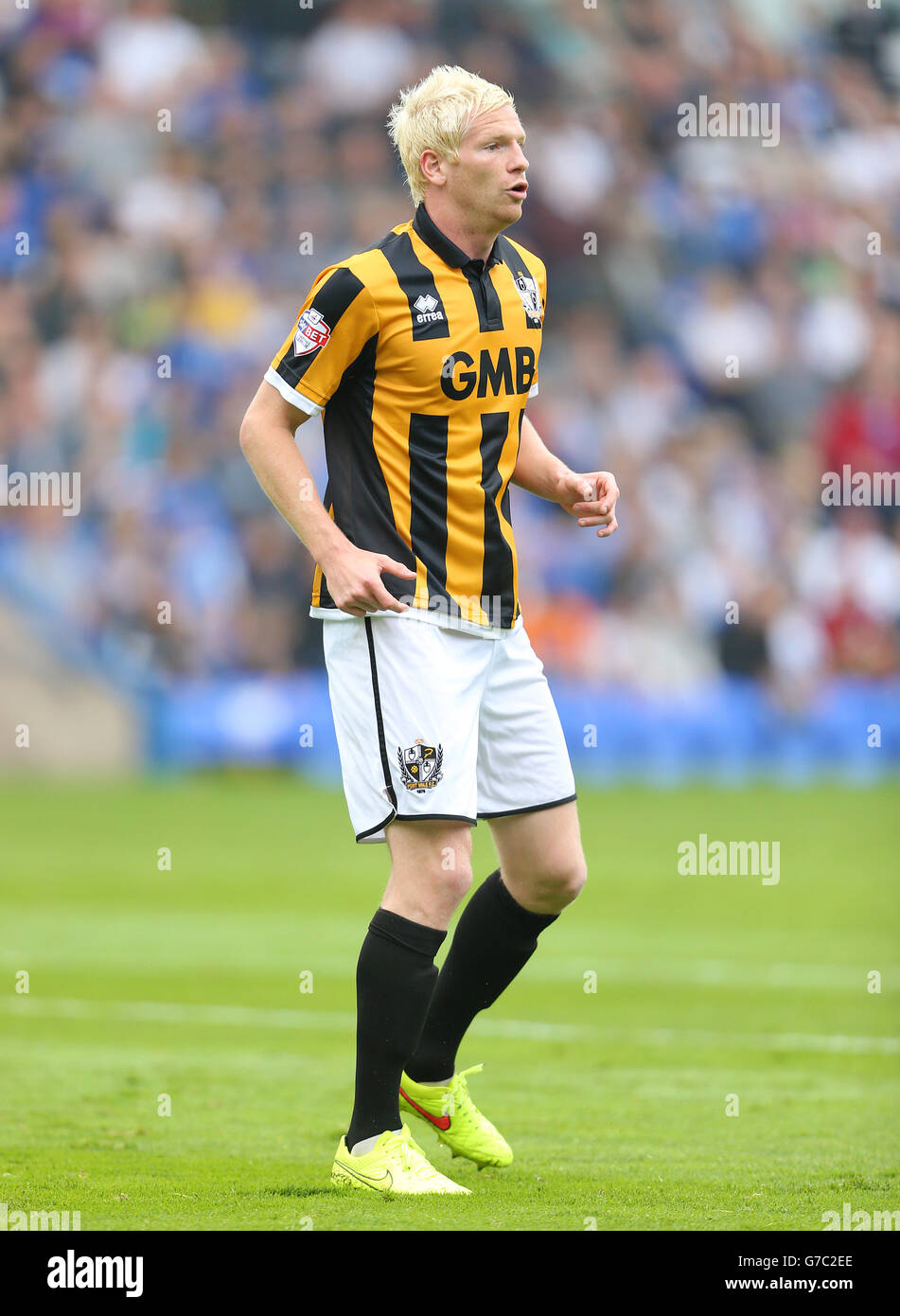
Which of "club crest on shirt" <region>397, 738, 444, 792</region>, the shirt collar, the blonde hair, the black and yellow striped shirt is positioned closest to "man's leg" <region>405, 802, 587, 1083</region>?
"club crest on shirt" <region>397, 738, 444, 792</region>

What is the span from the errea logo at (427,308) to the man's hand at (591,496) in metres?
0.69

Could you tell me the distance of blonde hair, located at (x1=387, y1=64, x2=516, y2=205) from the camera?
4.52 meters

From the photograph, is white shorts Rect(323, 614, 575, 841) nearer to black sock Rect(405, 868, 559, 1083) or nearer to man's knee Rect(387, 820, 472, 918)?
man's knee Rect(387, 820, 472, 918)

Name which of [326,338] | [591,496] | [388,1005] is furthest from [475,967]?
[326,338]

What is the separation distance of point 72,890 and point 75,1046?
160 inches

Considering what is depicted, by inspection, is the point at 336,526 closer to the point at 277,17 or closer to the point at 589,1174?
the point at 589,1174

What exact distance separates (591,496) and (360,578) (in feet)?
3.15

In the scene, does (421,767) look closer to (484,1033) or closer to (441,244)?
(441,244)

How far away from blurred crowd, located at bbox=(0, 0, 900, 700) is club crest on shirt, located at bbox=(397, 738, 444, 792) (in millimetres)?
12305

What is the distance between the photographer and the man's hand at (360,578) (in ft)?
14.1

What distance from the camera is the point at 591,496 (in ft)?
16.5

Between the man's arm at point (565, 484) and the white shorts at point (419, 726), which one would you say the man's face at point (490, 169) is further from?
the white shorts at point (419, 726)

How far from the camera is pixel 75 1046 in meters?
6.76
